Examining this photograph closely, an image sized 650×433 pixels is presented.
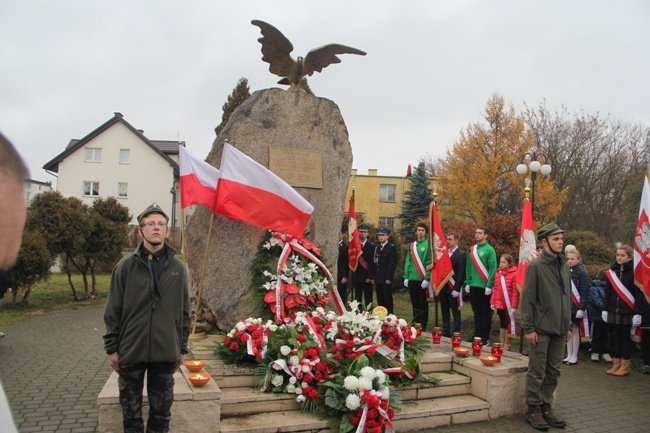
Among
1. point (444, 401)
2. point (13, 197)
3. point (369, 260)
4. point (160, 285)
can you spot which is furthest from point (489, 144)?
point (13, 197)

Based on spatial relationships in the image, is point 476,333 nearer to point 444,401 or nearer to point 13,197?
point 444,401

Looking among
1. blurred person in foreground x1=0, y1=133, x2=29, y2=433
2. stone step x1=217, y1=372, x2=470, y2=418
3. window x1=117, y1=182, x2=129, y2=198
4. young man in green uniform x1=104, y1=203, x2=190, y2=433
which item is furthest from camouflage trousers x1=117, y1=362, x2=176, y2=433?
window x1=117, y1=182, x2=129, y2=198

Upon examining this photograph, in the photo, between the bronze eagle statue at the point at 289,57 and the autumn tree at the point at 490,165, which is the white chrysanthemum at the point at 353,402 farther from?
the autumn tree at the point at 490,165

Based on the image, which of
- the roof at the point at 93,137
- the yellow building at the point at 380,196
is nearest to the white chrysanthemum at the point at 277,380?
the roof at the point at 93,137

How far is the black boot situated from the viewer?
5.03 m

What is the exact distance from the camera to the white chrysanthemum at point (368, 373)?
4.59 m

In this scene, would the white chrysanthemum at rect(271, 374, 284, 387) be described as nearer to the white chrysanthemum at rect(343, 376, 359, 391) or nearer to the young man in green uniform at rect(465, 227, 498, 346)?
the white chrysanthemum at rect(343, 376, 359, 391)

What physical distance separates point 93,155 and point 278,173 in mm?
32823

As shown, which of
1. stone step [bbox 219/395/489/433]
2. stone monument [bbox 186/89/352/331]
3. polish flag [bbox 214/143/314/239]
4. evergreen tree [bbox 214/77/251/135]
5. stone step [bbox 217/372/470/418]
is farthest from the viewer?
evergreen tree [bbox 214/77/251/135]

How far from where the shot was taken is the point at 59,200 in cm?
1275

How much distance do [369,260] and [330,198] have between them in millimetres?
2835

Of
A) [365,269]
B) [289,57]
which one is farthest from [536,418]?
[289,57]

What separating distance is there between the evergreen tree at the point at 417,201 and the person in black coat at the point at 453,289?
1983 cm

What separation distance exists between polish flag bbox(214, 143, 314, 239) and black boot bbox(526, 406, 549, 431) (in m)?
3.38
